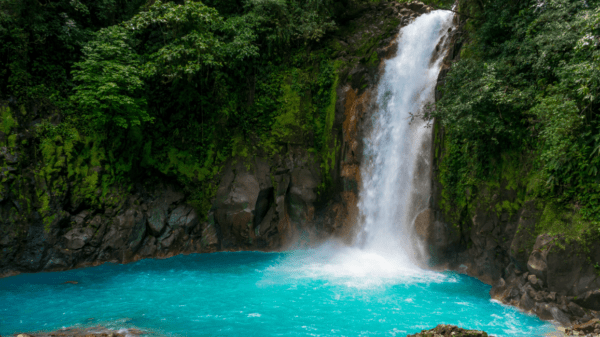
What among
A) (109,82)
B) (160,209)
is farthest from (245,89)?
(160,209)

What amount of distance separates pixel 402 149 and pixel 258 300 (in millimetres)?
8887

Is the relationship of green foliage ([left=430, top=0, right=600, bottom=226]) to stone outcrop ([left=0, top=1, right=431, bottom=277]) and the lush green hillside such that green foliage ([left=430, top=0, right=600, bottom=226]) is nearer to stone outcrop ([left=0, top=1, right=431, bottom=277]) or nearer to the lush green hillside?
stone outcrop ([left=0, top=1, right=431, bottom=277])

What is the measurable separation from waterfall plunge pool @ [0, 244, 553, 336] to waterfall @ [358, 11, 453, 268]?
1.37m

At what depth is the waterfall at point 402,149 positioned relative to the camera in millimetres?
13688

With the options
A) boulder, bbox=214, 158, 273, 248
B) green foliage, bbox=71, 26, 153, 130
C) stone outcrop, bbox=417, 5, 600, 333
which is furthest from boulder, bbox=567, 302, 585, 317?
green foliage, bbox=71, 26, 153, 130

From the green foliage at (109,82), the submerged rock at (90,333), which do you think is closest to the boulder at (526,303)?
the submerged rock at (90,333)

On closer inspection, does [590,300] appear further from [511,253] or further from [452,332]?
[452,332]

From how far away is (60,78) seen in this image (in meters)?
13.6

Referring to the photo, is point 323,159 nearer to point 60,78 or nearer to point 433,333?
point 433,333

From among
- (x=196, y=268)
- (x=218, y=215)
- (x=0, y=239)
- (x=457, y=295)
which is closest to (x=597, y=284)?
(x=457, y=295)

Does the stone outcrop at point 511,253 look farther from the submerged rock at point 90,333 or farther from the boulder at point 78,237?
the boulder at point 78,237

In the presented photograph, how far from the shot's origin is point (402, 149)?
14.5 m

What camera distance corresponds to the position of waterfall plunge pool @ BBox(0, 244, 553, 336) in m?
8.04

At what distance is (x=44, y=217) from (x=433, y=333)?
1344 cm
